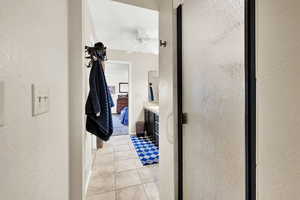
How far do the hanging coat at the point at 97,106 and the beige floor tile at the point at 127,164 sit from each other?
895 millimetres

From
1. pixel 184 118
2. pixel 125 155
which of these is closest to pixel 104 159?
pixel 125 155

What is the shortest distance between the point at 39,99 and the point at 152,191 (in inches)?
69.7

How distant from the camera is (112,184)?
1979 mm

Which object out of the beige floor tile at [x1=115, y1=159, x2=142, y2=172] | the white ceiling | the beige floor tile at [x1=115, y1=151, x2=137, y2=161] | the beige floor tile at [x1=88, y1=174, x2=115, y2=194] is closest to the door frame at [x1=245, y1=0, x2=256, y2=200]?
the beige floor tile at [x1=88, y1=174, x2=115, y2=194]

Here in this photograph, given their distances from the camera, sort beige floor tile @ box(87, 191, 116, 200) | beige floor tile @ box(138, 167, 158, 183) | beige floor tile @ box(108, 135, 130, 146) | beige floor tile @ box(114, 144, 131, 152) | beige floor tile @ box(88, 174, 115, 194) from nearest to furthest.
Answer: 1. beige floor tile @ box(87, 191, 116, 200)
2. beige floor tile @ box(88, 174, 115, 194)
3. beige floor tile @ box(138, 167, 158, 183)
4. beige floor tile @ box(114, 144, 131, 152)
5. beige floor tile @ box(108, 135, 130, 146)

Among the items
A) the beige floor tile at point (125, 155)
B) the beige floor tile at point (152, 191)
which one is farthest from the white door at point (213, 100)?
the beige floor tile at point (125, 155)

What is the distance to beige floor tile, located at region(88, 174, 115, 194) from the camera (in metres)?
1.85

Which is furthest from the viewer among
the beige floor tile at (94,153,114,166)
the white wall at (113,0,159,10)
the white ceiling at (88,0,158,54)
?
the beige floor tile at (94,153,114,166)

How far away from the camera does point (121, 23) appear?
2672 mm

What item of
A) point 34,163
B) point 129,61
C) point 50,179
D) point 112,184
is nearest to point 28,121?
point 34,163

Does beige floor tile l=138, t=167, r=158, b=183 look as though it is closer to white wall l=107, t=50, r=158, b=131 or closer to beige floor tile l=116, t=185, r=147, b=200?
beige floor tile l=116, t=185, r=147, b=200

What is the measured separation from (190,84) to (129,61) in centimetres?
332

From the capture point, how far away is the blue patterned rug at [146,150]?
2662 millimetres

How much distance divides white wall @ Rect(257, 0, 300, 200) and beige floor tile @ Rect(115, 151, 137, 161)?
2442 mm
